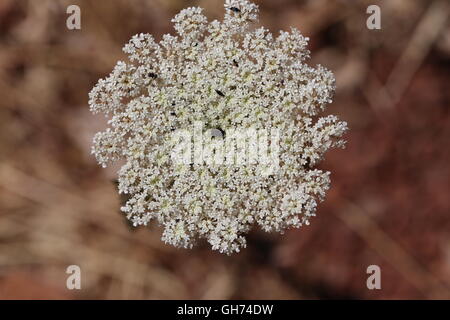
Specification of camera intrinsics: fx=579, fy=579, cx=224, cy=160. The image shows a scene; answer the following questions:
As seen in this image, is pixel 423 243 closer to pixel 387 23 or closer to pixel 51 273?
pixel 387 23

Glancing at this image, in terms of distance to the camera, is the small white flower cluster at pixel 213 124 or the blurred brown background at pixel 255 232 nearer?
the small white flower cluster at pixel 213 124

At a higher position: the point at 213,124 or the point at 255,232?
the point at 213,124

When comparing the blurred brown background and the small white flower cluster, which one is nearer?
the small white flower cluster
